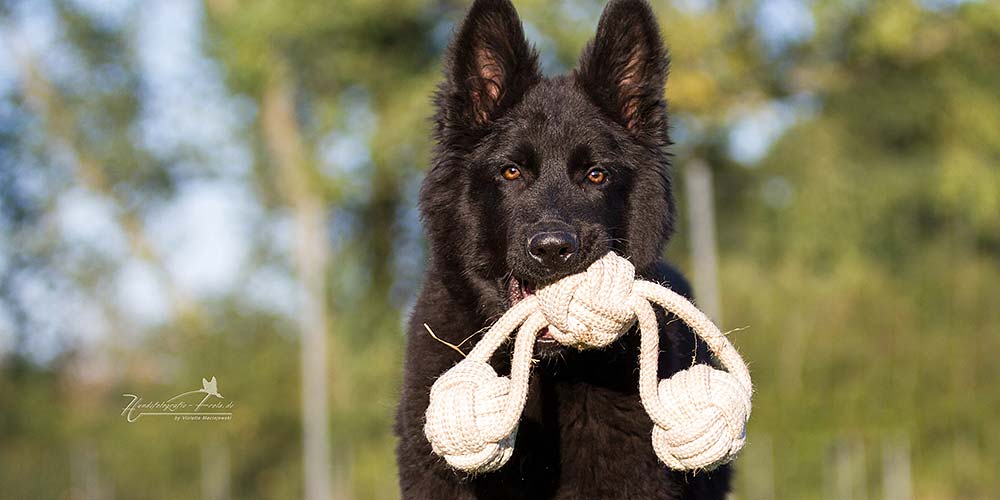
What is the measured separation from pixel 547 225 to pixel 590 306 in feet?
1.21

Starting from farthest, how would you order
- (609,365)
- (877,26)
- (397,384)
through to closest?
(877,26) < (397,384) < (609,365)

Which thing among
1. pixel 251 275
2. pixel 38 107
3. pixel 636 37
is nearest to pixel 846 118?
pixel 251 275

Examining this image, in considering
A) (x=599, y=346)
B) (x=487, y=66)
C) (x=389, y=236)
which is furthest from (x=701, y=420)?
(x=389, y=236)

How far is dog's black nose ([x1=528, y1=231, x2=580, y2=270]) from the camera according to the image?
13.2 ft

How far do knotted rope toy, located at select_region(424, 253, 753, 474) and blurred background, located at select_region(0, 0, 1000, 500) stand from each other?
9.56 metres

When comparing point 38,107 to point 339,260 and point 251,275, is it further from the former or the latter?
point 339,260

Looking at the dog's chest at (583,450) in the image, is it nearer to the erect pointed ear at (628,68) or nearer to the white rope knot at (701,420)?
the white rope knot at (701,420)

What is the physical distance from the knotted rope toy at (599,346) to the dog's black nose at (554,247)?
8cm

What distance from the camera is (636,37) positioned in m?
4.88

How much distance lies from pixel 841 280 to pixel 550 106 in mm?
12270

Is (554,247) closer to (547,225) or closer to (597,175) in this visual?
(547,225)

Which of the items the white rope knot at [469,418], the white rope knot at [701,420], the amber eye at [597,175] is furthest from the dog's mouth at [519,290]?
the white rope knot at [701,420]

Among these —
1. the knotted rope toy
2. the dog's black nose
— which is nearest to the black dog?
the dog's black nose

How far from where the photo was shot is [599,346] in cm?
402
